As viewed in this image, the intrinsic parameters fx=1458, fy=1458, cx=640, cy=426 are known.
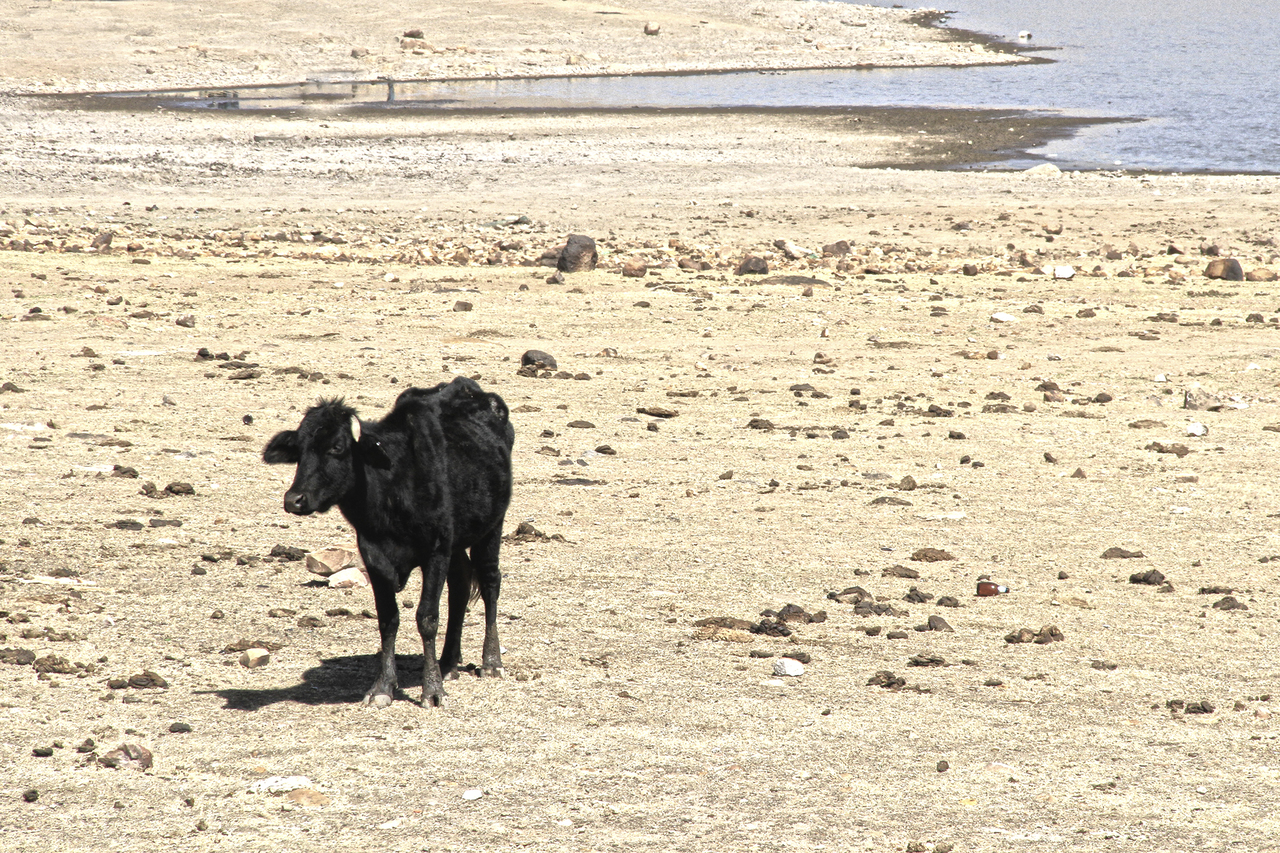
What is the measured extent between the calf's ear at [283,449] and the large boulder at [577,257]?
40.4ft

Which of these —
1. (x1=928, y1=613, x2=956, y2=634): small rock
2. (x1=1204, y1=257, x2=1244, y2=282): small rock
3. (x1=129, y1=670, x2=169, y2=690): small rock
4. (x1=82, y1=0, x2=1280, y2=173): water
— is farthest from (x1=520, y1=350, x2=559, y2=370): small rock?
(x1=82, y1=0, x2=1280, y2=173): water

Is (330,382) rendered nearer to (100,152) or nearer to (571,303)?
(571,303)

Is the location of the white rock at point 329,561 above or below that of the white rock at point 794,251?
below

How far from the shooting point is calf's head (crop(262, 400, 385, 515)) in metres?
5.98

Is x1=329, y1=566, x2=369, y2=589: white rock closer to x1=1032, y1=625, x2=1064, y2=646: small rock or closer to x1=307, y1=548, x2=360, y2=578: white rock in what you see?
x1=307, y1=548, x2=360, y2=578: white rock

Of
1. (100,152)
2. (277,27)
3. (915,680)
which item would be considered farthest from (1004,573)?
(277,27)

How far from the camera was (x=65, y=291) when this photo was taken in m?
16.4

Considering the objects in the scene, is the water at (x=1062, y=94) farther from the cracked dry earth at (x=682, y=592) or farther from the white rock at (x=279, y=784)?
the white rock at (x=279, y=784)

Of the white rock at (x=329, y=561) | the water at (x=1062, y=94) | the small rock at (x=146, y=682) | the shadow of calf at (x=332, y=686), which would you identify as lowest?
the shadow of calf at (x=332, y=686)

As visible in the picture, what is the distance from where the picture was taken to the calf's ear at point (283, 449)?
6055 mm

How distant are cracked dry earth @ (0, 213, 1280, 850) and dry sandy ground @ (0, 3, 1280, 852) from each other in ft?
0.10

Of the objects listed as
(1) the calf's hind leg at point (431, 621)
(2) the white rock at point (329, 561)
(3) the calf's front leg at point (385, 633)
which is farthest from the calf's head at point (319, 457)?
(2) the white rock at point (329, 561)

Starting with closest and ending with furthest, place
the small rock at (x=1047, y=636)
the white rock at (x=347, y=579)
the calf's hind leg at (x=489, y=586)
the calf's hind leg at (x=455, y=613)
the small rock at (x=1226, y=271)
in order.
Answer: the calf's hind leg at (x=489, y=586) < the calf's hind leg at (x=455, y=613) < the small rock at (x=1047, y=636) < the white rock at (x=347, y=579) < the small rock at (x=1226, y=271)

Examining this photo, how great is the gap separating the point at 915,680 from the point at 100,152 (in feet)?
91.7
